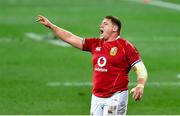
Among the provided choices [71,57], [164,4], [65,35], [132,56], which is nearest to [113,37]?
[132,56]

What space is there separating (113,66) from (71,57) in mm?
12052

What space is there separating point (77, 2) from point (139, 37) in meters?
13.8

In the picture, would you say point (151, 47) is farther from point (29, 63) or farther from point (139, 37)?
point (29, 63)

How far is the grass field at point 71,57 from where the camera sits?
19328mm

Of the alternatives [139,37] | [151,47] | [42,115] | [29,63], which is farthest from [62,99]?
[139,37]

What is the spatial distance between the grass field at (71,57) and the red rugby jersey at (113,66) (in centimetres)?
444

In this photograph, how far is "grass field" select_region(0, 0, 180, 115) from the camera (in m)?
19.3

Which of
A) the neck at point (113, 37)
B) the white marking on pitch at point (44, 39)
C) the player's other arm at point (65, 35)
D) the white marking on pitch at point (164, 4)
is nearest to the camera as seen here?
the neck at point (113, 37)

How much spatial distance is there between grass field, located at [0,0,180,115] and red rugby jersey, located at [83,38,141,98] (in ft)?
14.6

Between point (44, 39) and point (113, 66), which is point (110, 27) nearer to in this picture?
point (113, 66)

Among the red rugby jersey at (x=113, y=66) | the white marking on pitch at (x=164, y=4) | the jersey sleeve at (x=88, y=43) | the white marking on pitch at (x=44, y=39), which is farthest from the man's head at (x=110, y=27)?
the white marking on pitch at (x=164, y=4)

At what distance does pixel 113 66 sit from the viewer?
45.5 ft

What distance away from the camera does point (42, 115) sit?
18.1 m

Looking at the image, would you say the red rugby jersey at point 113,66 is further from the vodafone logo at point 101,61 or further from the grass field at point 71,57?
the grass field at point 71,57
